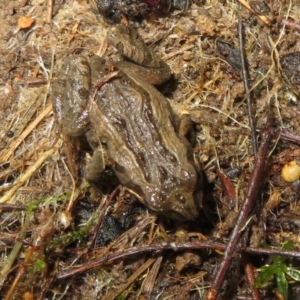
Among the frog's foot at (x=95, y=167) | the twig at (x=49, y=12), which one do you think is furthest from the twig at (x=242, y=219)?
the twig at (x=49, y=12)

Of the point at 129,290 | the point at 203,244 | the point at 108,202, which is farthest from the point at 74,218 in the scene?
the point at 203,244

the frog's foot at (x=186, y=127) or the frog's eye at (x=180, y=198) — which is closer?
the frog's eye at (x=180, y=198)

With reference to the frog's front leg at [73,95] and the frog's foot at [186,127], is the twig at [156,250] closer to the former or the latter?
the frog's foot at [186,127]

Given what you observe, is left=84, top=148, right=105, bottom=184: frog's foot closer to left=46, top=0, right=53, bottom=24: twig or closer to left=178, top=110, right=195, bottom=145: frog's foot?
left=178, top=110, right=195, bottom=145: frog's foot

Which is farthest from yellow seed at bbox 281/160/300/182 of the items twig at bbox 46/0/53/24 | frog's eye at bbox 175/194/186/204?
twig at bbox 46/0/53/24

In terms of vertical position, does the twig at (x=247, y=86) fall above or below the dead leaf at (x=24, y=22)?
below

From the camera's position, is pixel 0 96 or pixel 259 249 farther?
pixel 0 96

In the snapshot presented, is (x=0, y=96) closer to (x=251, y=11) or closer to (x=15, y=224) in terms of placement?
(x=15, y=224)
